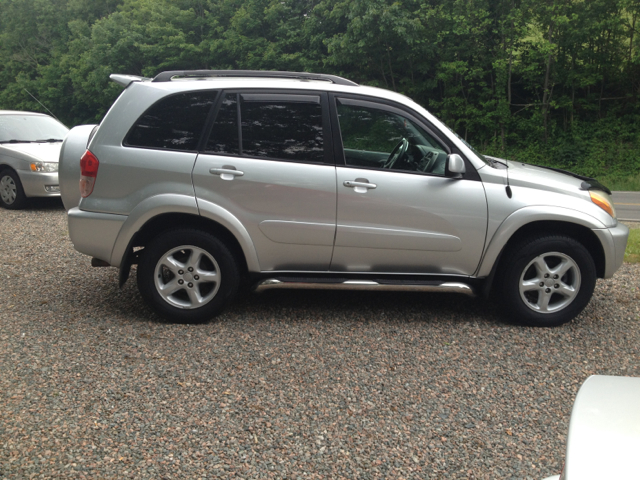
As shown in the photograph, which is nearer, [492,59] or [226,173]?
[226,173]

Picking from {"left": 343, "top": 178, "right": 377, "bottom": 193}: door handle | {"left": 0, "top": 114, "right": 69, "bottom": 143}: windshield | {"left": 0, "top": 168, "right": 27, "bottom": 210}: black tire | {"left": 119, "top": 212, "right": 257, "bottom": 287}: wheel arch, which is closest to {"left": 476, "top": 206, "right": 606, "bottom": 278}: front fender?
{"left": 343, "top": 178, "right": 377, "bottom": 193}: door handle

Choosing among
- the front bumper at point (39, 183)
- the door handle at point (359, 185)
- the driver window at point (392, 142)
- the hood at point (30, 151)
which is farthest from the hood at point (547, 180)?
the hood at point (30, 151)

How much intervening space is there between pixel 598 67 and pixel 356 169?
59.9ft

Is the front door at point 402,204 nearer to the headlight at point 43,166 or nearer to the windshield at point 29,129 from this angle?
the headlight at point 43,166

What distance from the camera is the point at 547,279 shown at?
16.4 feet

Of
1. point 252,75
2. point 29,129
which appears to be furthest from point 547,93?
point 252,75

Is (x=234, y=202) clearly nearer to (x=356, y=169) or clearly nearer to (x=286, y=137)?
(x=286, y=137)

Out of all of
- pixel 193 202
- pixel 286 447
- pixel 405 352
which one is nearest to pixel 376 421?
pixel 286 447

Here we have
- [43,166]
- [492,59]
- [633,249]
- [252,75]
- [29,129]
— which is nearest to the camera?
[252,75]

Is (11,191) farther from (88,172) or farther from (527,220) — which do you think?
(527,220)

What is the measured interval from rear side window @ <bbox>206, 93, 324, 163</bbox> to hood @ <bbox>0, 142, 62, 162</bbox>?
22.5ft

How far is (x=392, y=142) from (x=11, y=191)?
8256mm

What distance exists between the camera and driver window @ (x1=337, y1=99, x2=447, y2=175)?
4977 mm

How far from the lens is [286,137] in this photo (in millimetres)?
4934
